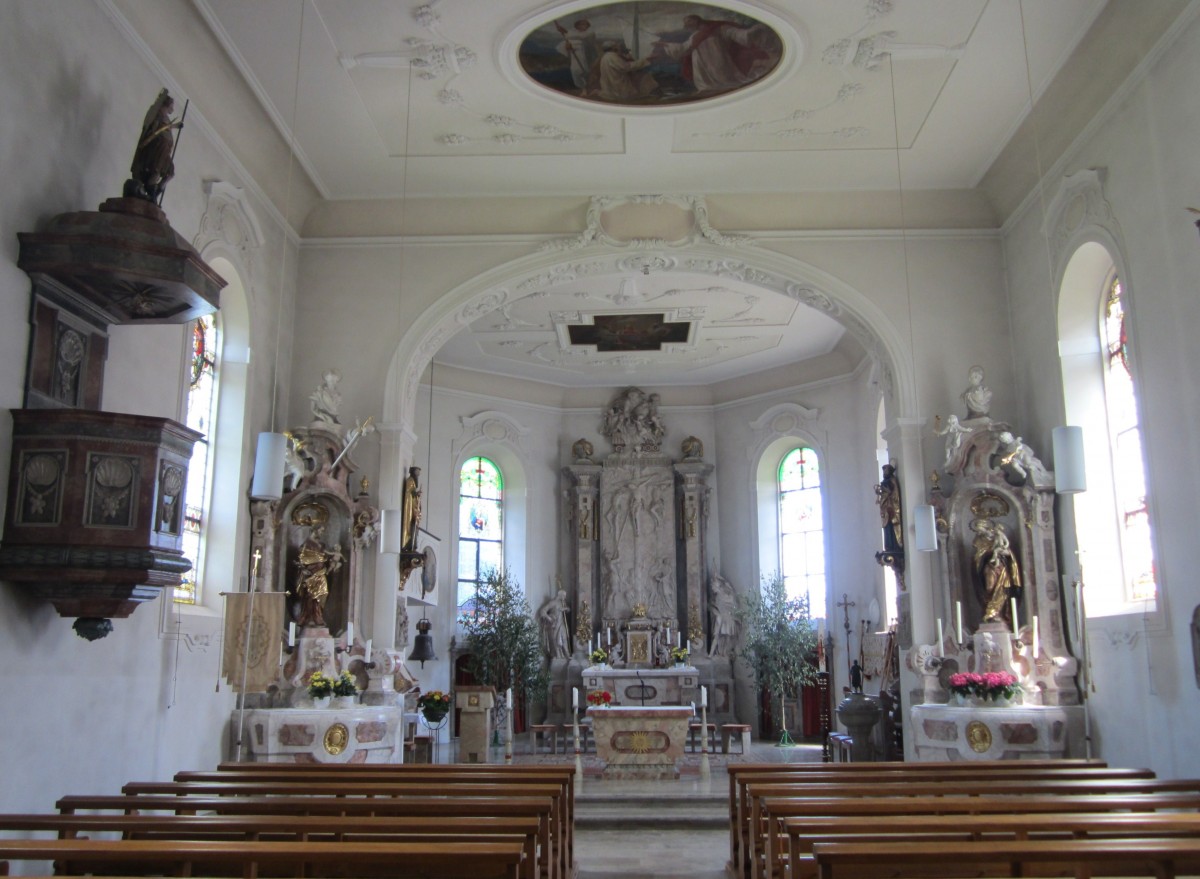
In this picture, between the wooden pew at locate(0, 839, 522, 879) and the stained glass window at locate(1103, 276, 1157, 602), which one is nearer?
the wooden pew at locate(0, 839, 522, 879)

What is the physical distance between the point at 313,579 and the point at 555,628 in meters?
8.32

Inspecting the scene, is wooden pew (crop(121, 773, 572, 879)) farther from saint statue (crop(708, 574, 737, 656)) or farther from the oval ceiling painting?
saint statue (crop(708, 574, 737, 656))

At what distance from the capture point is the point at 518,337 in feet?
56.9

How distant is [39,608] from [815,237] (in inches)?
353

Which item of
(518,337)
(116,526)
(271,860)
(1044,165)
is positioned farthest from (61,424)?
(518,337)

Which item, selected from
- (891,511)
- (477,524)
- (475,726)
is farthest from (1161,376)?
(477,524)

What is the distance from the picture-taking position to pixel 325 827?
4383 millimetres

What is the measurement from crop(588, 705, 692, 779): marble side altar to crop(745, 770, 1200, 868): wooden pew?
6467mm

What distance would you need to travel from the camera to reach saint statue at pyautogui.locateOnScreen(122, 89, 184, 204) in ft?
23.6

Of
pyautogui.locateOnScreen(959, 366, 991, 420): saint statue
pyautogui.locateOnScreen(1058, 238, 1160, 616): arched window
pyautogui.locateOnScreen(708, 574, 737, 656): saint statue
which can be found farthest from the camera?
pyautogui.locateOnScreen(708, 574, 737, 656): saint statue

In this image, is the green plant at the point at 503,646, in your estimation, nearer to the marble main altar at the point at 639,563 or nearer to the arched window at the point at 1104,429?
the marble main altar at the point at 639,563

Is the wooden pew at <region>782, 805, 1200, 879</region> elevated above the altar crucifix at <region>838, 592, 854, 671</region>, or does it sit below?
below

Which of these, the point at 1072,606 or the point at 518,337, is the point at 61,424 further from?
the point at 518,337

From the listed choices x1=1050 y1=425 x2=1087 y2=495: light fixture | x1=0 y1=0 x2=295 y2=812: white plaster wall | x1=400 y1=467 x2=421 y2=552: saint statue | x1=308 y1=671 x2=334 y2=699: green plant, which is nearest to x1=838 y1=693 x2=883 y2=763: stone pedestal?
x1=1050 y1=425 x2=1087 y2=495: light fixture
